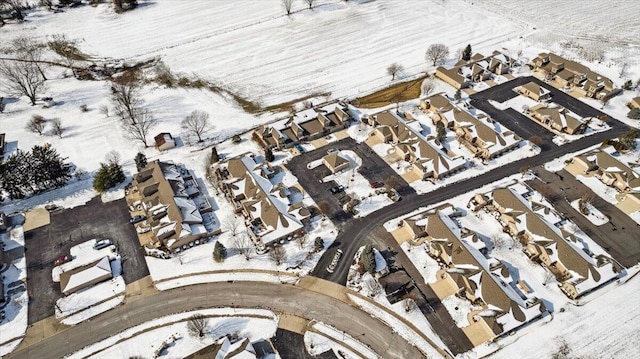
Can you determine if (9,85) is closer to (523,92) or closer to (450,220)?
(450,220)

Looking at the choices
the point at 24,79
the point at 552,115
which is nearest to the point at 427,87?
the point at 552,115

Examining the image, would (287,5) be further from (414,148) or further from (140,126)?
(414,148)

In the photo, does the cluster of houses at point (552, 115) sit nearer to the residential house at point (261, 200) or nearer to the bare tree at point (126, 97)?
the residential house at point (261, 200)

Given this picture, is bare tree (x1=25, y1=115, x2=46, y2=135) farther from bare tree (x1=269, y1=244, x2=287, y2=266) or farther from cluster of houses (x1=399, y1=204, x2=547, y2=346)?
cluster of houses (x1=399, y1=204, x2=547, y2=346)

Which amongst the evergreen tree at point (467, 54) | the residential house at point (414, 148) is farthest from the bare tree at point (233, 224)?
the evergreen tree at point (467, 54)

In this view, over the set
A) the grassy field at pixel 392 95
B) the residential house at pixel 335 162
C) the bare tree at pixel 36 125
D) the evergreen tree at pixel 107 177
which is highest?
the bare tree at pixel 36 125

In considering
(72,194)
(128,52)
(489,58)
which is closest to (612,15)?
(489,58)
